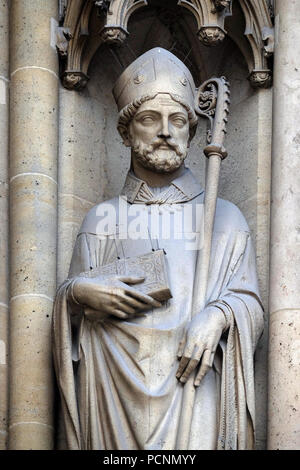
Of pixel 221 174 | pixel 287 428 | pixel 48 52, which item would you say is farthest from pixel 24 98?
pixel 287 428

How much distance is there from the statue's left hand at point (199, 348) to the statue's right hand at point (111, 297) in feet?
0.87

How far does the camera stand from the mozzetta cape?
1186cm

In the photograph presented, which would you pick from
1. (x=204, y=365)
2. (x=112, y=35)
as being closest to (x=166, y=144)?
(x=112, y=35)

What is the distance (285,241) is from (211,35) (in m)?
1.22

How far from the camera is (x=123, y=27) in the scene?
12.8 meters

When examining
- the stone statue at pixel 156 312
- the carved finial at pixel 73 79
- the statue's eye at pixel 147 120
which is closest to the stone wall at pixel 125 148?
the carved finial at pixel 73 79

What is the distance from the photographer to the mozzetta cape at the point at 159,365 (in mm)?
11859

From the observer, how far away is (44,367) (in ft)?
40.7

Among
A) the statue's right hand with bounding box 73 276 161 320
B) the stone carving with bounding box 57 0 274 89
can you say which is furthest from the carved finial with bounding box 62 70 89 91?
the statue's right hand with bounding box 73 276 161 320

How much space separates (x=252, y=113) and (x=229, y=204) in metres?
0.70

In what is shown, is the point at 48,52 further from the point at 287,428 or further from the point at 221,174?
the point at 287,428

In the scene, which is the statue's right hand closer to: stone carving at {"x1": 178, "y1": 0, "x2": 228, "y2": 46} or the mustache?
the mustache

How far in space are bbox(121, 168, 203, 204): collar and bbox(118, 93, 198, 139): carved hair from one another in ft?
0.80

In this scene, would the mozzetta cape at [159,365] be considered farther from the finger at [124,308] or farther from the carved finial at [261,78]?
the carved finial at [261,78]
